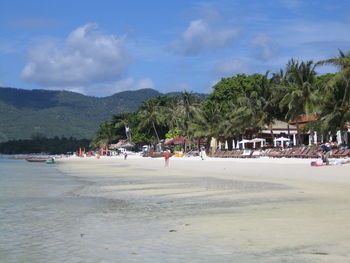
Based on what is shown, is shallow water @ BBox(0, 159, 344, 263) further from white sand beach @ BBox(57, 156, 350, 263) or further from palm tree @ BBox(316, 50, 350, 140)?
palm tree @ BBox(316, 50, 350, 140)

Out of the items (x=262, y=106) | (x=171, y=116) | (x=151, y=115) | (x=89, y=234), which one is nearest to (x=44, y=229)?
(x=89, y=234)

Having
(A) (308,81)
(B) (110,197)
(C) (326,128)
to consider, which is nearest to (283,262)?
(B) (110,197)

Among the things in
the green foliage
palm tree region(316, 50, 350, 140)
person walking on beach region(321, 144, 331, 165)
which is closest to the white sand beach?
person walking on beach region(321, 144, 331, 165)

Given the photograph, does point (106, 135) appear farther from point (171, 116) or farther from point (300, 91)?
point (300, 91)

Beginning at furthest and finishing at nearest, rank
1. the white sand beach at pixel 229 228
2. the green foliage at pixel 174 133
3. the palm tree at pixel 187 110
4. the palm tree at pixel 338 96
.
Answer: the green foliage at pixel 174 133 → the palm tree at pixel 187 110 → the palm tree at pixel 338 96 → the white sand beach at pixel 229 228

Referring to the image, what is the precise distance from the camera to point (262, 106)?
42.8 metres

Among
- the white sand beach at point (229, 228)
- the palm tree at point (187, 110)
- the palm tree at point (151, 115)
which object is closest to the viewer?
the white sand beach at point (229, 228)

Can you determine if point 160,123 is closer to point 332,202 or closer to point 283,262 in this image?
point 332,202

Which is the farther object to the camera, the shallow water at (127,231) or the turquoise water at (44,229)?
the turquoise water at (44,229)

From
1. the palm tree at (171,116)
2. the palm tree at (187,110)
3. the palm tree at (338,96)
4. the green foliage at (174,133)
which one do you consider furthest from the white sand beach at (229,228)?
the green foliage at (174,133)

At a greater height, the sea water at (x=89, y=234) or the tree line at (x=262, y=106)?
the tree line at (x=262, y=106)

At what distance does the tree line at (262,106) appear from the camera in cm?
2966

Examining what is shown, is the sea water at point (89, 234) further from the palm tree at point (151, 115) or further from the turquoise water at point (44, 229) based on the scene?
the palm tree at point (151, 115)

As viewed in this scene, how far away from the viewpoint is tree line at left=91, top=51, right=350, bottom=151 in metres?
29.7
